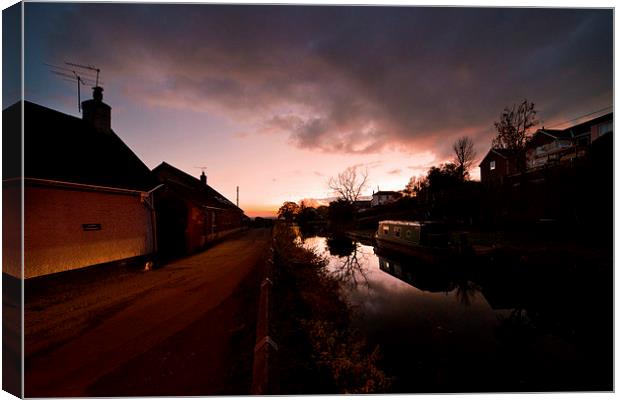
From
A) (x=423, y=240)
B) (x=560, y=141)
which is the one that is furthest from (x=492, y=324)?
(x=560, y=141)

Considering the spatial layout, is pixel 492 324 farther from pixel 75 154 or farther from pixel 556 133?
pixel 556 133

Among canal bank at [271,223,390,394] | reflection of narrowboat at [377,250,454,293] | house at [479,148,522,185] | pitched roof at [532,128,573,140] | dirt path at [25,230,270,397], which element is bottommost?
reflection of narrowboat at [377,250,454,293]

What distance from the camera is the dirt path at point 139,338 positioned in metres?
3.10

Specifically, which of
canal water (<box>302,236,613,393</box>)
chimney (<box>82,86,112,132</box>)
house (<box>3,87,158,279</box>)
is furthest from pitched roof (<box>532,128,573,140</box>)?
chimney (<box>82,86,112,132</box>)

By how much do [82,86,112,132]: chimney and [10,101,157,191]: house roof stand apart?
32 centimetres

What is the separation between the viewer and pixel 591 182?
8023 mm

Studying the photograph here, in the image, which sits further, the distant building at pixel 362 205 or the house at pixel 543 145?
the distant building at pixel 362 205

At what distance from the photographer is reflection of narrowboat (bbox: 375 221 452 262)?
1230 centimetres

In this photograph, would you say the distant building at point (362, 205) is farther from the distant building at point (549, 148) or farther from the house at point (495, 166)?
the distant building at point (549, 148)

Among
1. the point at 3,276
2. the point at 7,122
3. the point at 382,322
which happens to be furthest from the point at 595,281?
the point at 7,122

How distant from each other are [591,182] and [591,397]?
783cm

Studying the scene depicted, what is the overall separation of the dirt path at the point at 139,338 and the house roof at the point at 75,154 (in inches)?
124

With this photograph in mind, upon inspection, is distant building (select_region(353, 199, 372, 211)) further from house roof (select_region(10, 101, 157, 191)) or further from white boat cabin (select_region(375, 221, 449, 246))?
house roof (select_region(10, 101, 157, 191))

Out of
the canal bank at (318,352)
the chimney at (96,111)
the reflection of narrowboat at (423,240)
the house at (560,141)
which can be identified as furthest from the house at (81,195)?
the house at (560,141)
